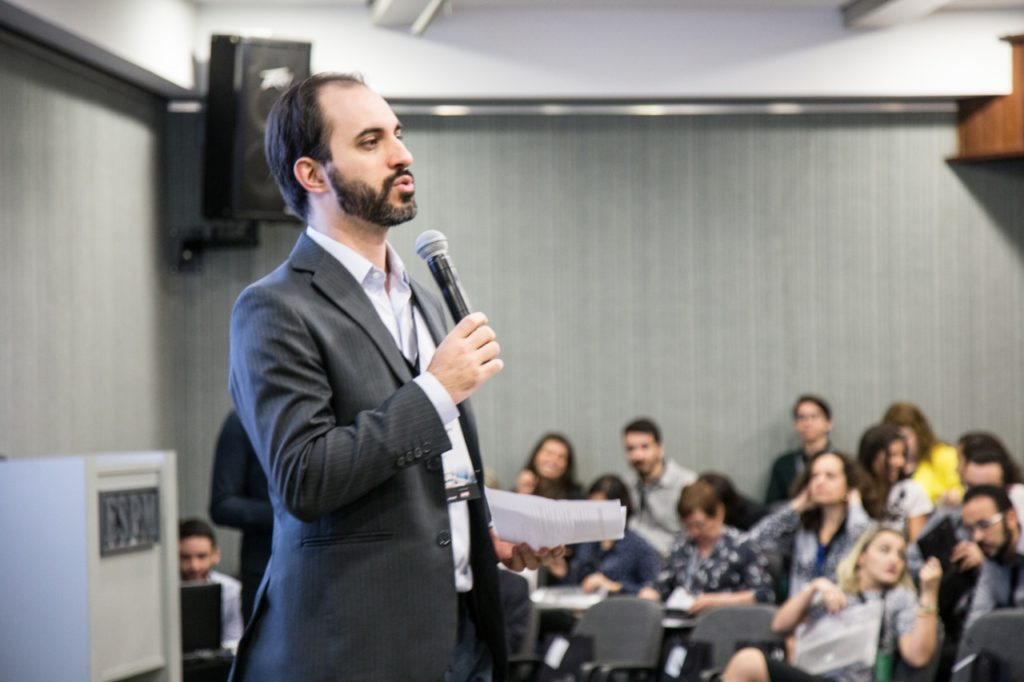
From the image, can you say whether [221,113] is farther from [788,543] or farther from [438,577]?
[438,577]

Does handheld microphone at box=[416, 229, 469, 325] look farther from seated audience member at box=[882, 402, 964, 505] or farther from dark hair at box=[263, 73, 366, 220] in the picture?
seated audience member at box=[882, 402, 964, 505]

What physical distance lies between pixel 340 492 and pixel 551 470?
6.45 metres

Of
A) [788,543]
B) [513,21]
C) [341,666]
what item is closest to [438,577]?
[341,666]

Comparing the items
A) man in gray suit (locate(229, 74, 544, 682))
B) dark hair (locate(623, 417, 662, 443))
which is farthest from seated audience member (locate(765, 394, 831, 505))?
man in gray suit (locate(229, 74, 544, 682))

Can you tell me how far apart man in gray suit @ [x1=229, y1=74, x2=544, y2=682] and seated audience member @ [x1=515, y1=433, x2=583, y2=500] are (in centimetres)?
611

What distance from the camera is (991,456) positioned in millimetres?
6504

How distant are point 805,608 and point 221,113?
4.15m

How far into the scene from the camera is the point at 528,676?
604cm

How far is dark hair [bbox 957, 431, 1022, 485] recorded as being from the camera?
6.48 m

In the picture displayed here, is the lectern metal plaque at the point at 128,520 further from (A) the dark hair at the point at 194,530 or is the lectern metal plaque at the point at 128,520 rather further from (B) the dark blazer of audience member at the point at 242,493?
(A) the dark hair at the point at 194,530

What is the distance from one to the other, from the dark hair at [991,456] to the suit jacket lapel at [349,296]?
5207 mm

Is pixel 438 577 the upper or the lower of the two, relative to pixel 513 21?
lower

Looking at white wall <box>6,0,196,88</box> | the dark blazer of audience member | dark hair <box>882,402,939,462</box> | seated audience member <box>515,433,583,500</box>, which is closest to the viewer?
the dark blazer of audience member

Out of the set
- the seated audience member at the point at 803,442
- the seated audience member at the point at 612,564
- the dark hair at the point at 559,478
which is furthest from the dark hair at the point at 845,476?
the dark hair at the point at 559,478
